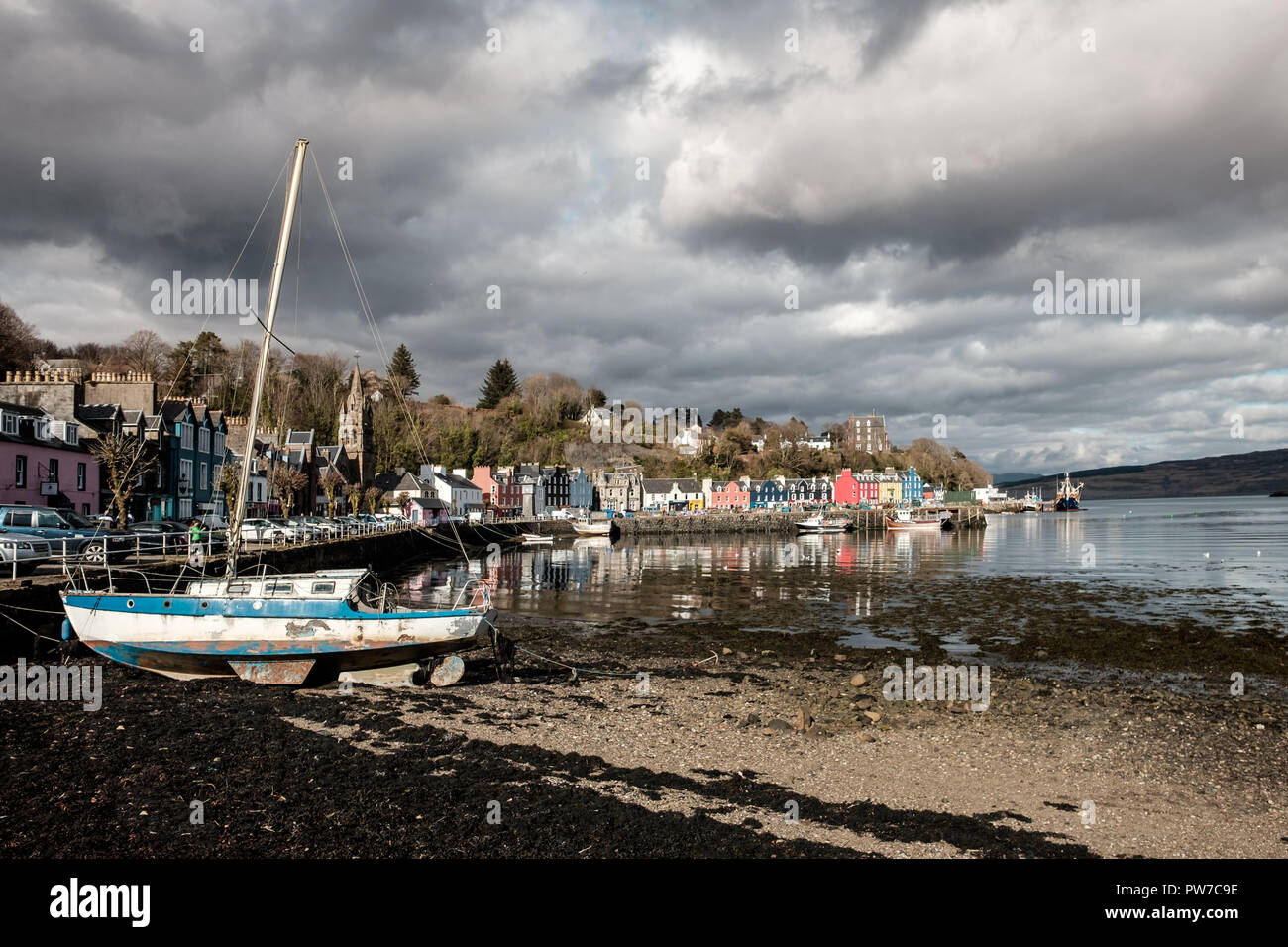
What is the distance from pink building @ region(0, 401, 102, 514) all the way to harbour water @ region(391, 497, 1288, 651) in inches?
810

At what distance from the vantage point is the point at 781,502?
184500 mm

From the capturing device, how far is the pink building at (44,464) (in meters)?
41.3

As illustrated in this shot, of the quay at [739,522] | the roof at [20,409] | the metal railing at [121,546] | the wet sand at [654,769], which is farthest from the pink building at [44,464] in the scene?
the quay at [739,522]

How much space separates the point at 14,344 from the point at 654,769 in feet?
271

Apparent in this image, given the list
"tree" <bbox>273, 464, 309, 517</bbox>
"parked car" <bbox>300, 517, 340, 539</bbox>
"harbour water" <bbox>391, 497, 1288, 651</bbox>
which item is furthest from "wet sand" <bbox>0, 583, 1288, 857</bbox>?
"tree" <bbox>273, 464, 309, 517</bbox>

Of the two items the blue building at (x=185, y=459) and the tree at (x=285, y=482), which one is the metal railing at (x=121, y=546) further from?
the tree at (x=285, y=482)

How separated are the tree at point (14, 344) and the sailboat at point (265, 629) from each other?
177ft

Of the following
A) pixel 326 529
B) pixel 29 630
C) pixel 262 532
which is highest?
pixel 262 532

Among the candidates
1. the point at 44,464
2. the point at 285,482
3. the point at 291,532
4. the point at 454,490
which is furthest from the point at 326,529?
the point at 454,490

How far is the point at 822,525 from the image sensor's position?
13650cm

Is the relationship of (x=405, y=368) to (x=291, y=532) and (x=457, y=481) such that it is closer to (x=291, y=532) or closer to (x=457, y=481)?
(x=457, y=481)
